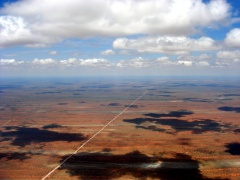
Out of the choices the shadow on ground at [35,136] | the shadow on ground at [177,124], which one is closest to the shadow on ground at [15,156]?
the shadow on ground at [35,136]

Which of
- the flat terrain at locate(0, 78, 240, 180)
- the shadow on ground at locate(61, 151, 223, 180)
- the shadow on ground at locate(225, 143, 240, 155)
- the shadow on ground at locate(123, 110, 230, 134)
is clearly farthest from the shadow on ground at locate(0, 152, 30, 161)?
the shadow on ground at locate(225, 143, 240, 155)

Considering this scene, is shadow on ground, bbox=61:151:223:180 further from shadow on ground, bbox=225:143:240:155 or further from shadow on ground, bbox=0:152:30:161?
shadow on ground, bbox=225:143:240:155

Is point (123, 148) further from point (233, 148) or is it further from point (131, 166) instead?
point (233, 148)

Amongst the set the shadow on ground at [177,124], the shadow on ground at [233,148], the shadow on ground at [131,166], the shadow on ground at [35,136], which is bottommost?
the shadow on ground at [131,166]

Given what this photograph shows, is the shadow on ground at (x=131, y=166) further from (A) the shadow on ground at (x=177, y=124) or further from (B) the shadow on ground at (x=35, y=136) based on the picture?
(A) the shadow on ground at (x=177, y=124)

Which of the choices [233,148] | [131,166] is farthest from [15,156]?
[233,148]

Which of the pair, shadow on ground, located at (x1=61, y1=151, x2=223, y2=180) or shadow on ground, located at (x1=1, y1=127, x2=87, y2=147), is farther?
shadow on ground, located at (x1=1, y1=127, x2=87, y2=147)

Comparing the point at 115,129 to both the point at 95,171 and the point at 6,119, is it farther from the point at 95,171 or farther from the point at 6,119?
the point at 6,119
